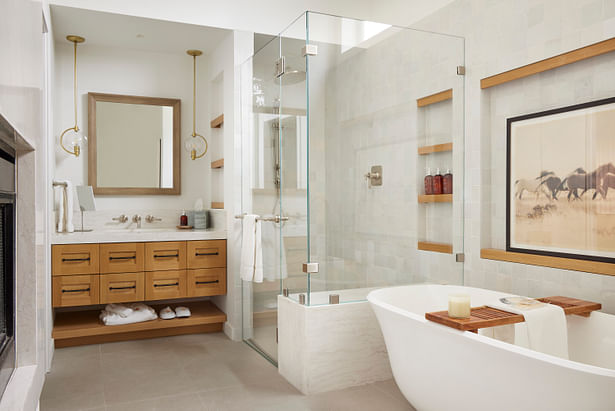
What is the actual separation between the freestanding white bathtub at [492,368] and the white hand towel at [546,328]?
0.15 m

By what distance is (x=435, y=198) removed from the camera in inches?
124

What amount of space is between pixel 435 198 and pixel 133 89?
9.66 feet

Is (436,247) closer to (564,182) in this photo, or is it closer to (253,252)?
(564,182)

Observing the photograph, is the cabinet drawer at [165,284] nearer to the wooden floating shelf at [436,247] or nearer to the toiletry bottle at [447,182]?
the wooden floating shelf at [436,247]

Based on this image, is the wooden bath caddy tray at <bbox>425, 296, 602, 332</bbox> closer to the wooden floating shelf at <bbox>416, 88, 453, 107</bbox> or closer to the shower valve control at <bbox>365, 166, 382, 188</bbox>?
the shower valve control at <bbox>365, 166, 382, 188</bbox>

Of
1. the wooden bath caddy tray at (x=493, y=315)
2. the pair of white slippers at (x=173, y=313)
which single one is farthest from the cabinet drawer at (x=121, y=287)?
the wooden bath caddy tray at (x=493, y=315)

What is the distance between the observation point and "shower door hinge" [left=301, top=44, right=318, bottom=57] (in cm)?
285

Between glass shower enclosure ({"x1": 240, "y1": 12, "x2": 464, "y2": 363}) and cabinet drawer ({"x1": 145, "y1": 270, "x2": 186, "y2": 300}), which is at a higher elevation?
glass shower enclosure ({"x1": 240, "y1": 12, "x2": 464, "y2": 363})

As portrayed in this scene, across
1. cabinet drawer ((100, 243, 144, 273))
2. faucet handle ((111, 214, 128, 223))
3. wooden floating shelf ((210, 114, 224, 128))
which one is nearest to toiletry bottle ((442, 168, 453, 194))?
wooden floating shelf ((210, 114, 224, 128))

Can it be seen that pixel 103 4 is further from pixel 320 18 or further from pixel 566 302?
pixel 566 302

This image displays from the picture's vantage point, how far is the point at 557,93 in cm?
256

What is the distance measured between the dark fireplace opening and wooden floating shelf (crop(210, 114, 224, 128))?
8.32ft

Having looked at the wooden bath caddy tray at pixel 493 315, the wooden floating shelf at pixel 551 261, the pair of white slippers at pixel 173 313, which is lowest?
the pair of white slippers at pixel 173 313

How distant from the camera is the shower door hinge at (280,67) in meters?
3.10
